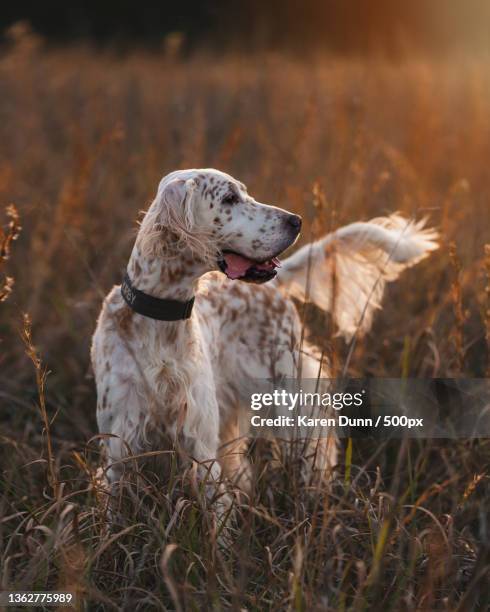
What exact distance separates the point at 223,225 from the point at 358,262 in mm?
962

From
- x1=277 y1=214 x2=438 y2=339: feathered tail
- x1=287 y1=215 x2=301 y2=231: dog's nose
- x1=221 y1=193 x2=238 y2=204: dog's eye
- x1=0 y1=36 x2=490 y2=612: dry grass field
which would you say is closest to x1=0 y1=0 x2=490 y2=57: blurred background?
x1=0 y1=36 x2=490 y2=612: dry grass field

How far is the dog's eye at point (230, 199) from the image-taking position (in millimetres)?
2523

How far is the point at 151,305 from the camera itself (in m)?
2.54

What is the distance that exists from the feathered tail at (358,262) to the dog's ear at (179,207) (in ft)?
2.32

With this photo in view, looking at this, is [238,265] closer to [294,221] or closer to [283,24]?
Result: [294,221]

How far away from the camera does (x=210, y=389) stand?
2840mm

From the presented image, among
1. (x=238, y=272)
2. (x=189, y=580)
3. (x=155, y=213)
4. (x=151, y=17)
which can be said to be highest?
(x=151, y=17)

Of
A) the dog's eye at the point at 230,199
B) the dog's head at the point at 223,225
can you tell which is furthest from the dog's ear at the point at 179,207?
the dog's eye at the point at 230,199

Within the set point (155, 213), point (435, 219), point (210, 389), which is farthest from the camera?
point (435, 219)

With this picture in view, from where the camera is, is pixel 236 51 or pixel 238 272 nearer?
pixel 238 272

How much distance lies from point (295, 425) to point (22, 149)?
4325mm

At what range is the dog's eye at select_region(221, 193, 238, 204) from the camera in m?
2.52

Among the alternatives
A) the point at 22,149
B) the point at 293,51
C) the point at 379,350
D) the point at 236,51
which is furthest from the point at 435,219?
the point at 293,51

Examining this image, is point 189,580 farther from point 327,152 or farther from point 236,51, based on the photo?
point 236,51
